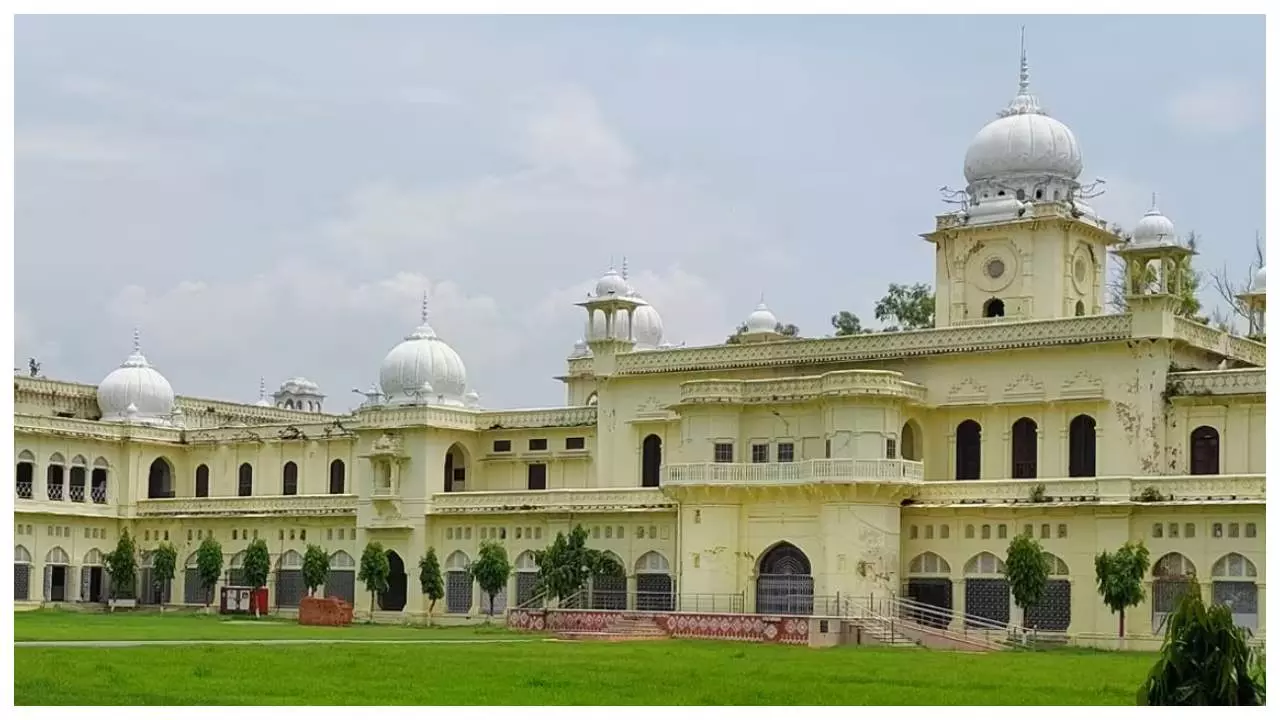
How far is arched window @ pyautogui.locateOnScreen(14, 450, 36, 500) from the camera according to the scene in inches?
2660

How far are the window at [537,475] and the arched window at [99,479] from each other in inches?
638

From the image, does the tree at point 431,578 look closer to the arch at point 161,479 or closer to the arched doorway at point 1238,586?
the arch at point 161,479

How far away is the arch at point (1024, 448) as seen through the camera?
5350cm

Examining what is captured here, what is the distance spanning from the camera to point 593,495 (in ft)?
193

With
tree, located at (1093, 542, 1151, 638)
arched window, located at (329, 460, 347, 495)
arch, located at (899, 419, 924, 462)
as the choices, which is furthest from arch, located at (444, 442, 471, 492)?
tree, located at (1093, 542, 1151, 638)

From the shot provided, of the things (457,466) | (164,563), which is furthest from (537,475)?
(164,563)

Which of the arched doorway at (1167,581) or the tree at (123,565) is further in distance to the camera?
the tree at (123,565)

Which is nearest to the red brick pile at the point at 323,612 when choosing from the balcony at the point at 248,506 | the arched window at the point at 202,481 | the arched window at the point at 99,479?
the balcony at the point at 248,506

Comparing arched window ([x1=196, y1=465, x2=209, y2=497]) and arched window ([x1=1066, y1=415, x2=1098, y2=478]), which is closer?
arched window ([x1=1066, y1=415, x2=1098, y2=478])

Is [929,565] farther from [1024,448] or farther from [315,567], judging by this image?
[315,567]

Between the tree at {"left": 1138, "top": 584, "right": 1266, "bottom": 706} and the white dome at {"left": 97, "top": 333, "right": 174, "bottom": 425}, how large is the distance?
53.8 meters

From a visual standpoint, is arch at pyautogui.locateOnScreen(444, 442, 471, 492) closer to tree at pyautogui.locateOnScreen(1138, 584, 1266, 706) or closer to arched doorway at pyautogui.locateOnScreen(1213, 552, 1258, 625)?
arched doorway at pyautogui.locateOnScreen(1213, 552, 1258, 625)

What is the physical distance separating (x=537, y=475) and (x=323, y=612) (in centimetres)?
902
